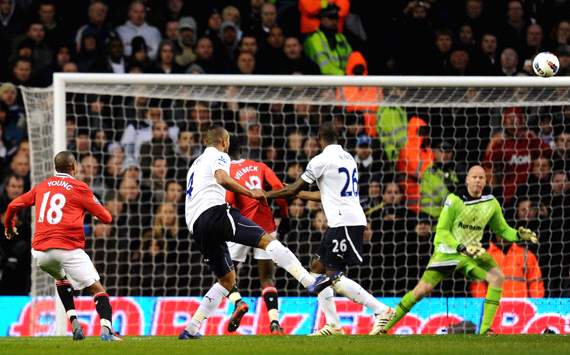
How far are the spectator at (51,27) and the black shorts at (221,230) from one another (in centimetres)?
652

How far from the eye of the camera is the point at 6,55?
17609 mm

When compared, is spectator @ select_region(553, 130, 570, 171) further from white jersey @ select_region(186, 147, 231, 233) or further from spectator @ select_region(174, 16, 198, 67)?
white jersey @ select_region(186, 147, 231, 233)

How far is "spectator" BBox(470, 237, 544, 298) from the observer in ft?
50.6

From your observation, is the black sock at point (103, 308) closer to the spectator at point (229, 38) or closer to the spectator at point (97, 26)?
the spectator at point (97, 26)

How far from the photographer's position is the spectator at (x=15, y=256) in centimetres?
1535

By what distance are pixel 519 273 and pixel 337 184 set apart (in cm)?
370

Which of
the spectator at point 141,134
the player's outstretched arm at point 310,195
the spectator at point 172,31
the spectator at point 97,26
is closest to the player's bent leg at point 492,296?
the player's outstretched arm at point 310,195

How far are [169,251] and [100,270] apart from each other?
0.88m

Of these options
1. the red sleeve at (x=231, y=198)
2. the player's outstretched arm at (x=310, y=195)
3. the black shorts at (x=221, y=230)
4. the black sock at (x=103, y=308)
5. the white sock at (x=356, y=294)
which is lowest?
the black sock at (x=103, y=308)

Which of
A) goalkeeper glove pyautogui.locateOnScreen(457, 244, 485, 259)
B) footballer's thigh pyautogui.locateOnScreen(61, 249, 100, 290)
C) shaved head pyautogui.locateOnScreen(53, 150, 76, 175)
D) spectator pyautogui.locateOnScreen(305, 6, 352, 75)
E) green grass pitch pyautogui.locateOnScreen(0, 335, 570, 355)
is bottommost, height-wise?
green grass pitch pyautogui.locateOnScreen(0, 335, 570, 355)

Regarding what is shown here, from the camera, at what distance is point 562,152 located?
1616 cm

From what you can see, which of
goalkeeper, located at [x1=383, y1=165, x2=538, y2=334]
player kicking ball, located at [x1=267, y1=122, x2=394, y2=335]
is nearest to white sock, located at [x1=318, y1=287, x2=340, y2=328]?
player kicking ball, located at [x1=267, y1=122, x2=394, y2=335]

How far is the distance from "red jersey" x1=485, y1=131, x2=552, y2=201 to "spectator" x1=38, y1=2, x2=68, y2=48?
588 centimetres

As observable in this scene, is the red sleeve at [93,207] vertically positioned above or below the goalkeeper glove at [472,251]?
above
